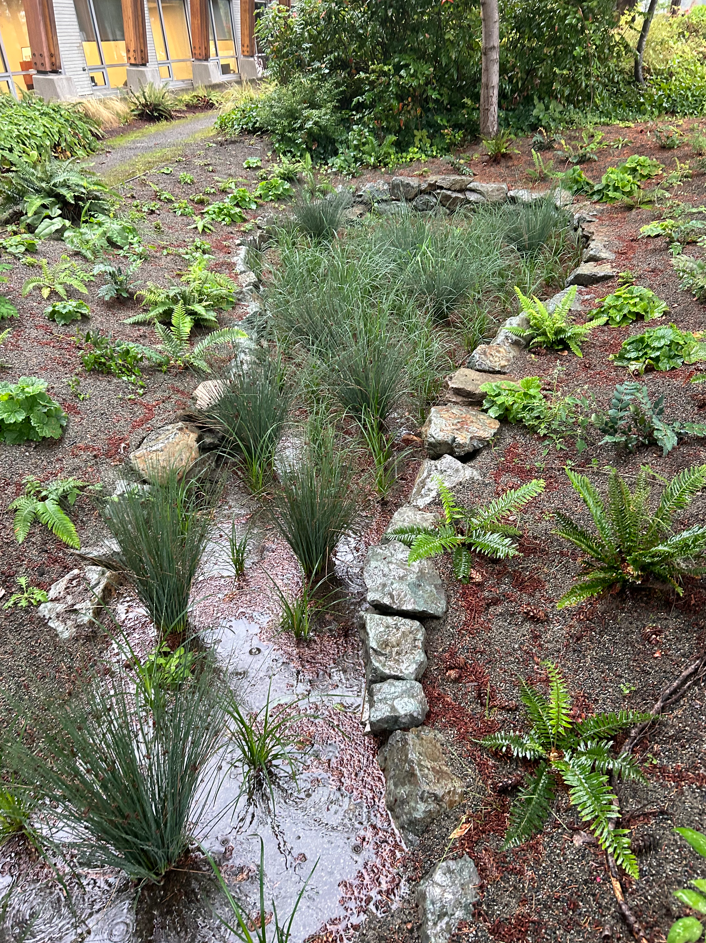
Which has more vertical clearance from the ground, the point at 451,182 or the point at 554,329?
the point at 451,182

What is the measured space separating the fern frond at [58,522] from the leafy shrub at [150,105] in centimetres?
1039

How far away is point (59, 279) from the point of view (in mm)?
4043

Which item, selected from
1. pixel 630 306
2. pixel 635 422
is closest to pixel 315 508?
pixel 635 422

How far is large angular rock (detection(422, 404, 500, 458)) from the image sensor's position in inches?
119

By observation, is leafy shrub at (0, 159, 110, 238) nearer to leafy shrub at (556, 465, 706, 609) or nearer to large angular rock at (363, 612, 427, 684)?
large angular rock at (363, 612, 427, 684)

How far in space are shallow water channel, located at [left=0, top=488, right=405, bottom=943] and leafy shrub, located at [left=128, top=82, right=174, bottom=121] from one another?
10.9 metres

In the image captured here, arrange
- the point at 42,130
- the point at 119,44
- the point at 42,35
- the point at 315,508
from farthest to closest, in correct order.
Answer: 1. the point at 119,44
2. the point at 42,35
3. the point at 42,130
4. the point at 315,508

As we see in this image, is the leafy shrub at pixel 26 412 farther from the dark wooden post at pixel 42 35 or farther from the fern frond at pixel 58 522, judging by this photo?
the dark wooden post at pixel 42 35

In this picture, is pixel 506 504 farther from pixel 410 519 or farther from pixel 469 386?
pixel 469 386

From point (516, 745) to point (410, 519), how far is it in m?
1.11

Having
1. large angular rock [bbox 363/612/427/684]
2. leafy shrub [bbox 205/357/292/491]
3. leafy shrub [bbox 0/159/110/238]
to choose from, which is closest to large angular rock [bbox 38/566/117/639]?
leafy shrub [bbox 205/357/292/491]

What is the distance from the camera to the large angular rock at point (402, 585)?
2303mm

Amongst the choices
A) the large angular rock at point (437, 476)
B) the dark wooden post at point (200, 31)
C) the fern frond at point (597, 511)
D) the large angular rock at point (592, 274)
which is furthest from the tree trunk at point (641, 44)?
the dark wooden post at point (200, 31)

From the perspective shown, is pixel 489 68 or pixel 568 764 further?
pixel 489 68
